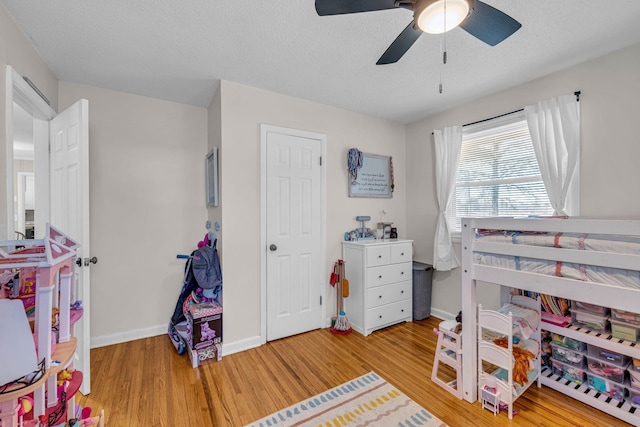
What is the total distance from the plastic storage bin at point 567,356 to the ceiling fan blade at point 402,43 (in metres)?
2.35

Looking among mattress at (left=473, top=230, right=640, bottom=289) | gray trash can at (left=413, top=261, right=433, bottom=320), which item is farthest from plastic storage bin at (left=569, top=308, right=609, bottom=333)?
gray trash can at (left=413, top=261, right=433, bottom=320)

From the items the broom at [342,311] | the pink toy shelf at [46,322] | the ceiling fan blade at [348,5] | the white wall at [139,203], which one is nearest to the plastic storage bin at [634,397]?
the broom at [342,311]

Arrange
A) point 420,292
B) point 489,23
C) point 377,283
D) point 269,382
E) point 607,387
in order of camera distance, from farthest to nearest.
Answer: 1. point 420,292
2. point 377,283
3. point 269,382
4. point 607,387
5. point 489,23

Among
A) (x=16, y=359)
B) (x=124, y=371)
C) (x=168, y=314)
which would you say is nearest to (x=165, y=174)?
(x=168, y=314)

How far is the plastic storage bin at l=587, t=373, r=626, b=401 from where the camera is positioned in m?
1.73

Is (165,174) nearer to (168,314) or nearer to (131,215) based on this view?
(131,215)

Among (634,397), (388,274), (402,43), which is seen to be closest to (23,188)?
(388,274)

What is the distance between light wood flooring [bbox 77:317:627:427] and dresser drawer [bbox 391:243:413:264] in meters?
0.79

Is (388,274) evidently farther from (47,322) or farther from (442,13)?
(47,322)

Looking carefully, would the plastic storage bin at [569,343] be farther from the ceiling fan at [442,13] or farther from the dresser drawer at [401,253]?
the ceiling fan at [442,13]

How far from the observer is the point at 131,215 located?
2.75 m

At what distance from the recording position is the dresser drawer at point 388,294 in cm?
285

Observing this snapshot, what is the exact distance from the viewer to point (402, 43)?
1465 millimetres

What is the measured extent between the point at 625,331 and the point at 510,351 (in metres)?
0.75
